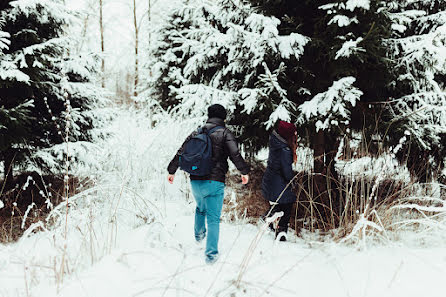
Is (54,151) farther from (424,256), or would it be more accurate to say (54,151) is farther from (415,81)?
(415,81)

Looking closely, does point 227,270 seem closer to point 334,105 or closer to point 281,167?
point 281,167

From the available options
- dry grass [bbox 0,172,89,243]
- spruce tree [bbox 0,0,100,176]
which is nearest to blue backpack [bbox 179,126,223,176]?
dry grass [bbox 0,172,89,243]

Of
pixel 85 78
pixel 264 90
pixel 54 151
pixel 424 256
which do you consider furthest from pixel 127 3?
pixel 424 256

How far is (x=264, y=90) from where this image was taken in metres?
4.24

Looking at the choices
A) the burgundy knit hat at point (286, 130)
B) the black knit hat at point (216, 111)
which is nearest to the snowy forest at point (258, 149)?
the burgundy knit hat at point (286, 130)

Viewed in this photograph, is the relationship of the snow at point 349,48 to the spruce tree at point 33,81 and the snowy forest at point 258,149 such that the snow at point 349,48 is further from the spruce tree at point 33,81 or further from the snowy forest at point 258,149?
the spruce tree at point 33,81

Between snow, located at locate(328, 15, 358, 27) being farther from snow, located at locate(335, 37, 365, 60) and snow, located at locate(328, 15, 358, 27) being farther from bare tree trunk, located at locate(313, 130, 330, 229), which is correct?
bare tree trunk, located at locate(313, 130, 330, 229)

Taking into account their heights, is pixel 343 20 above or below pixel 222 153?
above

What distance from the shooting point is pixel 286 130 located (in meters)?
3.79

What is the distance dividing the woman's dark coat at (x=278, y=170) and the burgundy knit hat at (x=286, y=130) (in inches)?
2.4

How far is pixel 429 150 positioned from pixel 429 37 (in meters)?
1.87

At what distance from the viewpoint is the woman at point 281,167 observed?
12.6 feet

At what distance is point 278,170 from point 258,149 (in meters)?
1.54

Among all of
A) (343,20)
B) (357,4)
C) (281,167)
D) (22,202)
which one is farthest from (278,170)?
(22,202)
